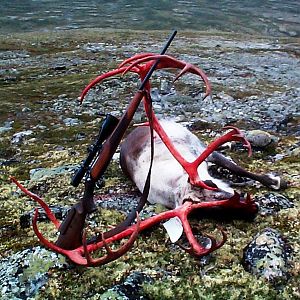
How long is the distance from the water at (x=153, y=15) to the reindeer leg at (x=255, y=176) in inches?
2178

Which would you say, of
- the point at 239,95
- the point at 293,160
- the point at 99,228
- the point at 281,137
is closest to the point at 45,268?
the point at 99,228

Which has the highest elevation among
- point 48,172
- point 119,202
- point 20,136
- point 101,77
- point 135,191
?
point 101,77

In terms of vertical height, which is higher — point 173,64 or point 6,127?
point 173,64

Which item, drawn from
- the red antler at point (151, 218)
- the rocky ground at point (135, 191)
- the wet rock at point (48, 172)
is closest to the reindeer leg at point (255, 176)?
the rocky ground at point (135, 191)

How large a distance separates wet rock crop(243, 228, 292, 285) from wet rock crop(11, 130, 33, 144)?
246 inches

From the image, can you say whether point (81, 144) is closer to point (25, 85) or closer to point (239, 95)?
point (239, 95)

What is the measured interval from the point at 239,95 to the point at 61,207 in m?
9.53

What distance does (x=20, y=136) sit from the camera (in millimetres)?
10859

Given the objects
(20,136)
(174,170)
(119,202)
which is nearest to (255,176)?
(174,170)

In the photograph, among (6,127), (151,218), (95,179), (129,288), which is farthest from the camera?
(6,127)

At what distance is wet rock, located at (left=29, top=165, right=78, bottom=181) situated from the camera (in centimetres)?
803

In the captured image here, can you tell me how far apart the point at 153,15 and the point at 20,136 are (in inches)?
2695

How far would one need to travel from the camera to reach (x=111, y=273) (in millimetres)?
5180

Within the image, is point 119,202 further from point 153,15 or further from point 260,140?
point 153,15
